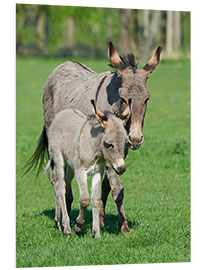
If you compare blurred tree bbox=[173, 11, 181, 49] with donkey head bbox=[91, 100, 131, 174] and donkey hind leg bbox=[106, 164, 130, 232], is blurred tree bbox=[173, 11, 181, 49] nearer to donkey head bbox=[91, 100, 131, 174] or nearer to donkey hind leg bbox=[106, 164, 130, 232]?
donkey hind leg bbox=[106, 164, 130, 232]

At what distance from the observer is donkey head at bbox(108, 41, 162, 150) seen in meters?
Answer: 4.66

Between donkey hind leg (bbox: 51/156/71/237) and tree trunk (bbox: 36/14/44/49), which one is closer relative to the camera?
donkey hind leg (bbox: 51/156/71/237)

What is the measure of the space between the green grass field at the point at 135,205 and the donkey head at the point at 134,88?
1.07 metres

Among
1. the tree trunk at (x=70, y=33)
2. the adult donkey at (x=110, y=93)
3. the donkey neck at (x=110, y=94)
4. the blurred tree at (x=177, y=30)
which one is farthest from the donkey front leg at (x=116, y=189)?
the tree trunk at (x=70, y=33)

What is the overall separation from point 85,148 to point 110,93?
653mm

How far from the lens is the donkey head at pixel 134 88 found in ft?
15.3

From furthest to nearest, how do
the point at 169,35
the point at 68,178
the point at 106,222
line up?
the point at 169,35 < the point at 106,222 < the point at 68,178

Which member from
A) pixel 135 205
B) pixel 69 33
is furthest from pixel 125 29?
pixel 135 205

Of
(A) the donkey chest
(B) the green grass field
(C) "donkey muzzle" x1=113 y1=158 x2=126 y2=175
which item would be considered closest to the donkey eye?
(C) "donkey muzzle" x1=113 y1=158 x2=126 y2=175

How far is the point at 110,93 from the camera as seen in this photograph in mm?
5410

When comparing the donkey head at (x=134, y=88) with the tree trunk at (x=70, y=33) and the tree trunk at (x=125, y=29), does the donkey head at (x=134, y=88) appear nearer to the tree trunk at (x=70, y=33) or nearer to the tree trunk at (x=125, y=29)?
the tree trunk at (x=125, y=29)

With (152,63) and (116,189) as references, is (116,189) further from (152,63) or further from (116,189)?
(152,63)

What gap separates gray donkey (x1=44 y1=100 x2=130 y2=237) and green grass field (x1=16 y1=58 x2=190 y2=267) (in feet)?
0.98
